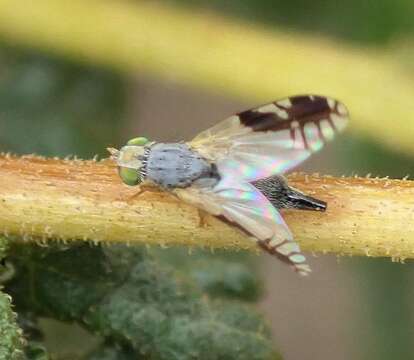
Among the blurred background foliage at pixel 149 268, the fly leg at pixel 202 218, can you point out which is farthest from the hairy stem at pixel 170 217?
the blurred background foliage at pixel 149 268

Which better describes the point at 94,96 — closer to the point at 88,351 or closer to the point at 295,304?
the point at 88,351

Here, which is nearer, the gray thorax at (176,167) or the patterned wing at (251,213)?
the patterned wing at (251,213)

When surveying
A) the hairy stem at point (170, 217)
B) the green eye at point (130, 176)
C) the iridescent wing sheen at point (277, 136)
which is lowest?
the hairy stem at point (170, 217)

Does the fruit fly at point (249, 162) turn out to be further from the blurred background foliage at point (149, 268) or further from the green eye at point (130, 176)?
the blurred background foliage at point (149, 268)

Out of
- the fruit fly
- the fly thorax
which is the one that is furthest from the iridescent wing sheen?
the fly thorax

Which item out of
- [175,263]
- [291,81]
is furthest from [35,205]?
[291,81]

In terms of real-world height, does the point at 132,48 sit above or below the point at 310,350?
above

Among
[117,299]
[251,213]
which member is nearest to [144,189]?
[251,213]
